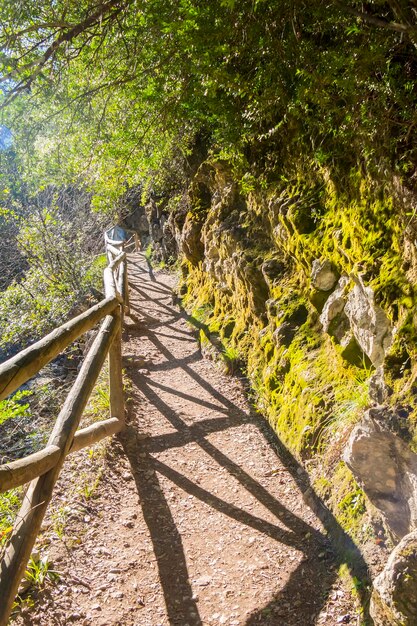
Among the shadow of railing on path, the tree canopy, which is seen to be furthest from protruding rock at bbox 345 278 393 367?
the shadow of railing on path

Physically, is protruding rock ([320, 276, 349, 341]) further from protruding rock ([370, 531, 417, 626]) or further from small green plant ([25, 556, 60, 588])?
small green plant ([25, 556, 60, 588])

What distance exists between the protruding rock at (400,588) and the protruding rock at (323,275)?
2681 millimetres

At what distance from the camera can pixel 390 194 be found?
138 inches

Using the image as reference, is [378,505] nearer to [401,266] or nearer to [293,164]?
[401,266]

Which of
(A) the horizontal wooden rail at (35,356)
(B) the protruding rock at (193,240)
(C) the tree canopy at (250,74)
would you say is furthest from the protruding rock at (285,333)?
(B) the protruding rock at (193,240)

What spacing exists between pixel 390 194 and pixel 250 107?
2.56 meters

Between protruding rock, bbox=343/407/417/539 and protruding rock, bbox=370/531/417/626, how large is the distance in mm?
361

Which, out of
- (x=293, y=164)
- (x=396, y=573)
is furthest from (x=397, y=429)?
(x=293, y=164)

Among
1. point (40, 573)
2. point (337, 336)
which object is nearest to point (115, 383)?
point (40, 573)

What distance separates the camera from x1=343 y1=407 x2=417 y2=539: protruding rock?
2723 mm

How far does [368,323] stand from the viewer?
3646 mm

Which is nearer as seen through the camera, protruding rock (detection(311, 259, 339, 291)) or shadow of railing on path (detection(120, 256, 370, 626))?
shadow of railing on path (detection(120, 256, 370, 626))

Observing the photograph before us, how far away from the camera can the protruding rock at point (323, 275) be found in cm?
454

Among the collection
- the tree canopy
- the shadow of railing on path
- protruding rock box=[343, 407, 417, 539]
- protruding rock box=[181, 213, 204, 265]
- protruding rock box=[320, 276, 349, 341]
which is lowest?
the shadow of railing on path
